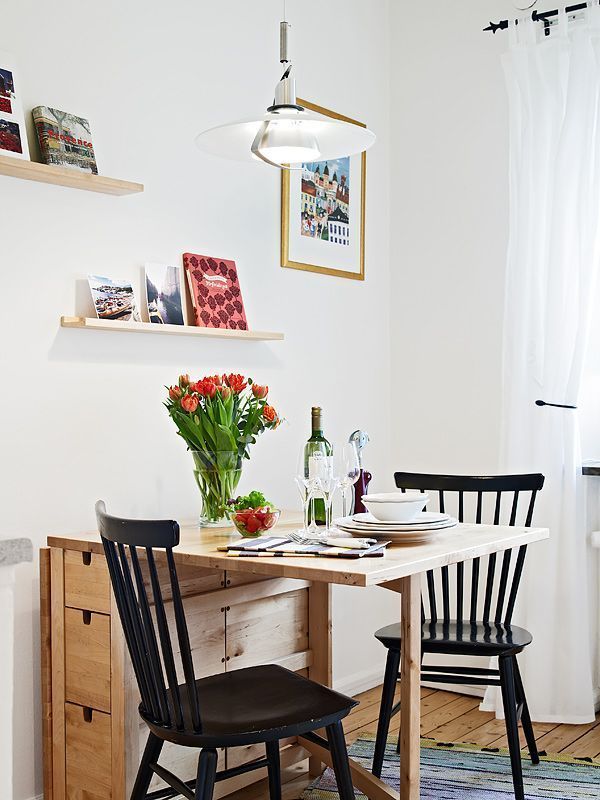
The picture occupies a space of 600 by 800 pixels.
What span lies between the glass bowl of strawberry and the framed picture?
1207mm

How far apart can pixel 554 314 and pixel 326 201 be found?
0.94 meters

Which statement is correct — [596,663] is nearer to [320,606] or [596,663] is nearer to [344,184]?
[320,606]

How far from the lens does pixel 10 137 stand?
2.39 meters

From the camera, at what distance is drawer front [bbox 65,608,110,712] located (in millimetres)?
2283

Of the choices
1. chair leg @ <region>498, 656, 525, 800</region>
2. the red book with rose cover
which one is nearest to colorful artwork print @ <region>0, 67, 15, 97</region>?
the red book with rose cover

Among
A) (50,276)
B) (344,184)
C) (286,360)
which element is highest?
(344,184)

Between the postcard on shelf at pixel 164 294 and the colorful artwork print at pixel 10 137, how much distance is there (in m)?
0.54

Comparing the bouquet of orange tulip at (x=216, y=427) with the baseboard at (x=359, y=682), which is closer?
the bouquet of orange tulip at (x=216, y=427)

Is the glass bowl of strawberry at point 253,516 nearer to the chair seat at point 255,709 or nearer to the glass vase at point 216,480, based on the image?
the glass vase at point 216,480

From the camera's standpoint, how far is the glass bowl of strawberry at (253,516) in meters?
2.34

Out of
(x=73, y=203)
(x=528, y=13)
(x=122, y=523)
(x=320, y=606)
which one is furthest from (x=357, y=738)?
(x=528, y=13)

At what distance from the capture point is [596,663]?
11.0 feet

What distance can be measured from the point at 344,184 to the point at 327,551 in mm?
1947

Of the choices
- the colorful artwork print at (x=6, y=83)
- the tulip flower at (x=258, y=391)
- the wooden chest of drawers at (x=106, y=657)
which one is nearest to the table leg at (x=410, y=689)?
the wooden chest of drawers at (x=106, y=657)
